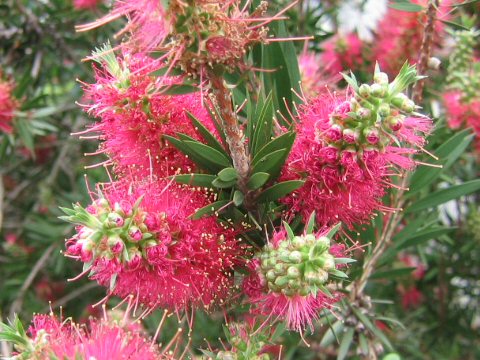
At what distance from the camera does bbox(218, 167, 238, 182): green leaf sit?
4.26 ft

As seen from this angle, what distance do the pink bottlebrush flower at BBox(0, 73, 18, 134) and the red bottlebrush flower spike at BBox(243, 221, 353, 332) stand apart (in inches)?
66.6

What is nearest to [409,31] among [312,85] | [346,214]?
[312,85]

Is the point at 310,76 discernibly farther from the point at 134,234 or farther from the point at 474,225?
the point at 134,234

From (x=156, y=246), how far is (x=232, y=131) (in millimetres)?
291

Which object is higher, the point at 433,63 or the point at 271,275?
the point at 433,63

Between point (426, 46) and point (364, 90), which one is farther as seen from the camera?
point (426, 46)

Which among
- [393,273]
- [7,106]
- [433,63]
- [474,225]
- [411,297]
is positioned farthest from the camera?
[411,297]

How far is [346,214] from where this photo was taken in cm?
142

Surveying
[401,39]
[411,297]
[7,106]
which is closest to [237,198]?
[401,39]

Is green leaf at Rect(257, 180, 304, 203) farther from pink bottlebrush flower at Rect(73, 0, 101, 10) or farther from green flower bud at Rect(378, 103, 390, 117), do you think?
pink bottlebrush flower at Rect(73, 0, 101, 10)

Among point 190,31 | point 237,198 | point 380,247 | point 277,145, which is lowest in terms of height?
point 380,247

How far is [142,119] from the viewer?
133 cm

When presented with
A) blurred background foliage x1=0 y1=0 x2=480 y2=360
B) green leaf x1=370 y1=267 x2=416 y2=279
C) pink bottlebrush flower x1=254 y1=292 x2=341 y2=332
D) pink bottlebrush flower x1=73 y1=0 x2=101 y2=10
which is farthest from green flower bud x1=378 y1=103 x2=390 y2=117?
pink bottlebrush flower x1=73 y1=0 x2=101 y2=10

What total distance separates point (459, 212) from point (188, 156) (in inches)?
76.2
